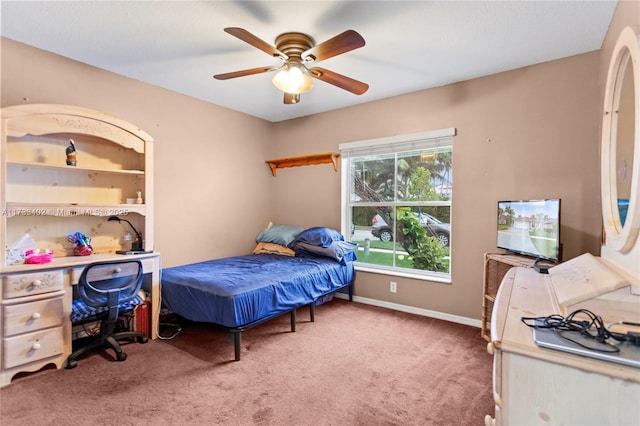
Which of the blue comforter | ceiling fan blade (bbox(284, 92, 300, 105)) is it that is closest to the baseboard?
the blue comforter

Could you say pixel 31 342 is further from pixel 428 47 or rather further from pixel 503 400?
pixel 428 47

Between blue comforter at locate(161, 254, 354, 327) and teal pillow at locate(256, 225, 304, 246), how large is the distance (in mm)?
586

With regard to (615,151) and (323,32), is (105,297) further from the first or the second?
(615,151)

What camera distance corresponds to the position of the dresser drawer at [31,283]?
2.07 m

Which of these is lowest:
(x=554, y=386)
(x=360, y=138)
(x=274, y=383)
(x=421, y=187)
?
(x=274, y=383)

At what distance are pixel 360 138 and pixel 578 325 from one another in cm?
320

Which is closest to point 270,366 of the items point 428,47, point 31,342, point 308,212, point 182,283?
point 182,283

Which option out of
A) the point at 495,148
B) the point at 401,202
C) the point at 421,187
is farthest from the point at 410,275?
the point at 495,148

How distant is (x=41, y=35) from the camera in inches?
91.1

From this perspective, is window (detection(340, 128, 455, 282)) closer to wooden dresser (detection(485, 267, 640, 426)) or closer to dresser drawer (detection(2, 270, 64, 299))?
wooden dresser (detection(485, 267, 640, 426))

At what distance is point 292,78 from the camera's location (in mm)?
2287

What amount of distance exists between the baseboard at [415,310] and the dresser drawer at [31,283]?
9.52 feet

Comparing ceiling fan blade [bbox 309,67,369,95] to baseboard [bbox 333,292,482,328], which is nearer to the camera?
ceiling fan blade [bbox 309,67,369,95]

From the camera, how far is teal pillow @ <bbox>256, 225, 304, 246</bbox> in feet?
13.3
